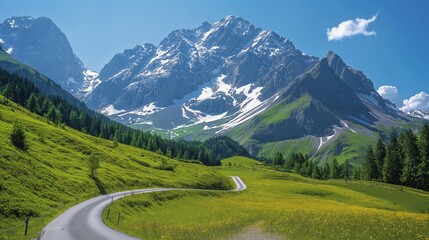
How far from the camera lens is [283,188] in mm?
109438

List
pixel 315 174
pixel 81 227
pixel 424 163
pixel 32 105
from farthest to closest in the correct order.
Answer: pixel 315 174
pixel 32 105
pixel 424 163
pixel 81 227

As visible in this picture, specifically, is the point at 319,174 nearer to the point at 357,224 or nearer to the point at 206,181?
the point at 206,181

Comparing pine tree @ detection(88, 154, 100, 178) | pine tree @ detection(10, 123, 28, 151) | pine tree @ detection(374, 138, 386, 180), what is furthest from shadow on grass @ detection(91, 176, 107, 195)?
pine tree @ detection(374, 138, 386, 180)

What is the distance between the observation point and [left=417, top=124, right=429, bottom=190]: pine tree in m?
112

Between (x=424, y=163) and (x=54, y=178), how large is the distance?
10622 cm

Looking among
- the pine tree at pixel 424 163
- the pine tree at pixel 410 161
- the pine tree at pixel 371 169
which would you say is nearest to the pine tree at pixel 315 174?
the pine tree at pixel 371 169

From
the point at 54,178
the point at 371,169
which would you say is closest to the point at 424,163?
the point at 371,169

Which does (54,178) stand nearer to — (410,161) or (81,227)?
(81,227)

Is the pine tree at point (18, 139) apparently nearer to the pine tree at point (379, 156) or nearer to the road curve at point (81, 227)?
the road curve at point (81, 227)

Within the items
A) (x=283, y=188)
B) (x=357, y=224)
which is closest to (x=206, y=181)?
(x=283, y=188)

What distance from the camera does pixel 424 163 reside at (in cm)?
11250

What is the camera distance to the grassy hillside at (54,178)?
39719 mm

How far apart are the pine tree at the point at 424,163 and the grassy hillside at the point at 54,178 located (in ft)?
200

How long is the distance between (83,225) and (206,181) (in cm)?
6934
